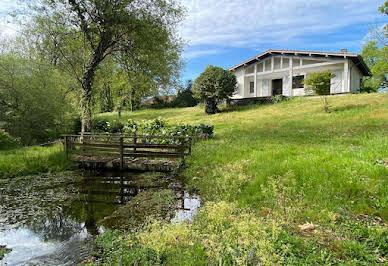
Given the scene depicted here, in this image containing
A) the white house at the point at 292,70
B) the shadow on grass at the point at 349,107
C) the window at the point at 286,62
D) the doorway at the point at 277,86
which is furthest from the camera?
Result: the doorway at the point at 277,86

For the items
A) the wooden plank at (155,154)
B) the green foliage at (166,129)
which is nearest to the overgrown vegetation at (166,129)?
the green foliage at (166,129)

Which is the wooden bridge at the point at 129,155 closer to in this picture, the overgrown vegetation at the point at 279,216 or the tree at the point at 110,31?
the overgrown vegetation at the point at 279,216

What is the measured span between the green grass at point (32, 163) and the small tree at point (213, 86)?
51.3ft

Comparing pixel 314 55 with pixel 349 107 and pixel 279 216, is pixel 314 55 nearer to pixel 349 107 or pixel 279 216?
pixel 349 107

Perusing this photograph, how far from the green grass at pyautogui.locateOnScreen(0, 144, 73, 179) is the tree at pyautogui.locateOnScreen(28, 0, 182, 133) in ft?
9.55

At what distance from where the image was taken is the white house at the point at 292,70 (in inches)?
953

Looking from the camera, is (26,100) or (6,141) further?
(26,100)

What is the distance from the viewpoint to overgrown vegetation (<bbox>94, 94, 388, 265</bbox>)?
3.38 meters

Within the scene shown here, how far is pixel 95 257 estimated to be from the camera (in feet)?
12.9

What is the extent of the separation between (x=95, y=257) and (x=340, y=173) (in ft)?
17.8

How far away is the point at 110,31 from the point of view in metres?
13.1

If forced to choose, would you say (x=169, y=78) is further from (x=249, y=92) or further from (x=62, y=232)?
(x=249, y=92)

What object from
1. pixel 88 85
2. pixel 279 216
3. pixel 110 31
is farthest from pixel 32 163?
pixel 279 216

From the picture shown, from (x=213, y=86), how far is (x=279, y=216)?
20.5 m
